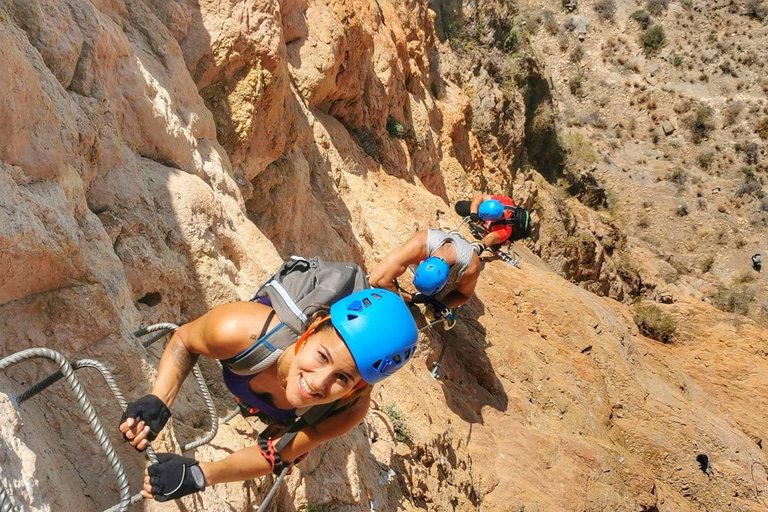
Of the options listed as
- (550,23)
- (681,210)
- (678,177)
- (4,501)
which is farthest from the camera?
(550,23)

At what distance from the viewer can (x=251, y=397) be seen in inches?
111

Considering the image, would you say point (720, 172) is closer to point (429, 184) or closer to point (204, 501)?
point (429, 184)

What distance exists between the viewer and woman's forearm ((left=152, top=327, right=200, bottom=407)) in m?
2.38

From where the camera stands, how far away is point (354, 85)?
8.73m

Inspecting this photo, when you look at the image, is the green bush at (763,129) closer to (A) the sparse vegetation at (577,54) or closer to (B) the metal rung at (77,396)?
(A) the sparse vegetation at (577,54)

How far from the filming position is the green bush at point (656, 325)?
43.7 ft

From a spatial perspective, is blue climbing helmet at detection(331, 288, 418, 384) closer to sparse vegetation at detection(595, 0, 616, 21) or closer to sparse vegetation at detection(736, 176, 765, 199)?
sparse vegetation at detection(736, 176, 765, 199)

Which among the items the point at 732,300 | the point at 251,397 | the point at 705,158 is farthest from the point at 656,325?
the point at 705,158

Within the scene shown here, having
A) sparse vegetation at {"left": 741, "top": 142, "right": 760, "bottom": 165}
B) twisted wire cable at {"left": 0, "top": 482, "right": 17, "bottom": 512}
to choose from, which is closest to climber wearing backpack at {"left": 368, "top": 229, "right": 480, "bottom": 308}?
twisted wire cable at {"left": 0, "top": 482, "right": 17, "bottom": 512}

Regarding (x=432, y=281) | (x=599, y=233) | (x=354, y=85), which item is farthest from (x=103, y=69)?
(x=599, y=233)

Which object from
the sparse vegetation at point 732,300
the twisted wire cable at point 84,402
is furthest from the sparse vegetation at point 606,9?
the twisted wire cable at point 84,402

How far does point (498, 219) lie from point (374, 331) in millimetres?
5109

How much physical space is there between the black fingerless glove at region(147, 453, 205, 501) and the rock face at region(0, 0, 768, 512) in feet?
0.93

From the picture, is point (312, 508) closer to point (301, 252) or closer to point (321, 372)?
point (321, 372)
